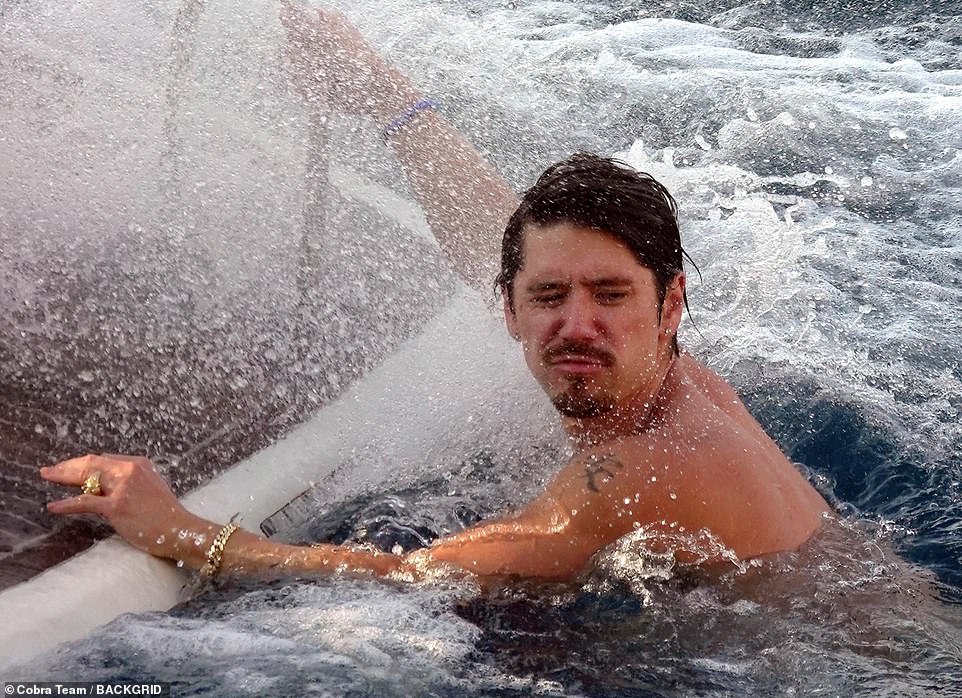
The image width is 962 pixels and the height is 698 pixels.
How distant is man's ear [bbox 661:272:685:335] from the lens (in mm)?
2529

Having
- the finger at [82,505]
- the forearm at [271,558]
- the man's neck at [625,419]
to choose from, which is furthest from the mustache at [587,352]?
the finger at [82,505]

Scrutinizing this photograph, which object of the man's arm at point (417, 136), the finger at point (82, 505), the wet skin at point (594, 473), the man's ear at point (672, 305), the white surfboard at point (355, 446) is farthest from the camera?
the man's arm at point (417, 136)

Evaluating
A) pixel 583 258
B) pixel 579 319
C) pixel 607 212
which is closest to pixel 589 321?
pixel 579 319

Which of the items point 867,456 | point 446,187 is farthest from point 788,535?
point 446,187

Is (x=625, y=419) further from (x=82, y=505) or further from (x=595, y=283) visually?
(x=82, y=505)

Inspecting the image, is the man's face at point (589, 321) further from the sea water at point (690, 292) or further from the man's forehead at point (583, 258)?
the sea water at point (690, 292)

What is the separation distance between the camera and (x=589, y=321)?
7.84 ft

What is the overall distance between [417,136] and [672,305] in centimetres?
128

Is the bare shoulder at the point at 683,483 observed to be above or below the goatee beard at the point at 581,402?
below

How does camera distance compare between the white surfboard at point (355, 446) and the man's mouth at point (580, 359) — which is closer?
the white surfboard at point (355, 446)

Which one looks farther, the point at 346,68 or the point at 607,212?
the point at 346,68

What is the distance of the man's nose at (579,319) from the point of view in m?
2.38

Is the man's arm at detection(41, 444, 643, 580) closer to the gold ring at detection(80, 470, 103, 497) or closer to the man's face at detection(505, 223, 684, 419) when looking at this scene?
the gold ring at detection(80, 470, 103, 497)

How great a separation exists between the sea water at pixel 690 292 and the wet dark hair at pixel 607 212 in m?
0.61
